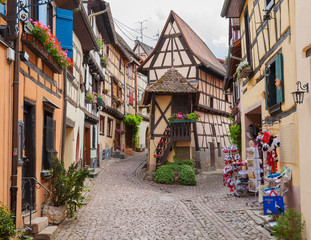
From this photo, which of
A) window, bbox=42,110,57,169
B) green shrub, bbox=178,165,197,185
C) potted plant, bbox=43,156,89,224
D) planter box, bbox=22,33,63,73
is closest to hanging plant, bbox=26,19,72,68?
planter box, bbox=22,33,63,73

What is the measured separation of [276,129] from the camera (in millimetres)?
8125

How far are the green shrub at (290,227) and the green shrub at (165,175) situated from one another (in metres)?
10.3

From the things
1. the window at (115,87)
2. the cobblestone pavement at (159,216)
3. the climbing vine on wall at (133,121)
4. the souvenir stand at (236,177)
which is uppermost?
the window at (115,87)

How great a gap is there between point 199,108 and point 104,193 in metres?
10.7

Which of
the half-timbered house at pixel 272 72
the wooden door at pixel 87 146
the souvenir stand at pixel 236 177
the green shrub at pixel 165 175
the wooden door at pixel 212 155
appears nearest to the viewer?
the half-timbered house at pixel 272 72

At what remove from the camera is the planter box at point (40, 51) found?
6.68 m

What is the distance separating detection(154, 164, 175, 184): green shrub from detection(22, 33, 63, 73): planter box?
855cm

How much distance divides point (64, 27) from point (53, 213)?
4657mm

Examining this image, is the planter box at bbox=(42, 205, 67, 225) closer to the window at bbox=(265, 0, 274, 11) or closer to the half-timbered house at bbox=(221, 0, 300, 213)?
the half-timbered house at bbox=(221, 0, 300, 213)

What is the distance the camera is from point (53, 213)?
24.5 ft

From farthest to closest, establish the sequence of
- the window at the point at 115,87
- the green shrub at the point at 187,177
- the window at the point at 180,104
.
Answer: the window at the point at 115,87 → the window at the point at 180,104 → the green shrub at the point at 187,177

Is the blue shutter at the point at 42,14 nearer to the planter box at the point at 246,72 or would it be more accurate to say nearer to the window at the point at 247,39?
the planter box at the point at 246,72

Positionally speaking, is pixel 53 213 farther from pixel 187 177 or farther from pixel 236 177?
pixel 187 177

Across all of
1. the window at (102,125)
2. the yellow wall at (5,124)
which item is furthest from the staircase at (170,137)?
the yellow wall at (5,124)
